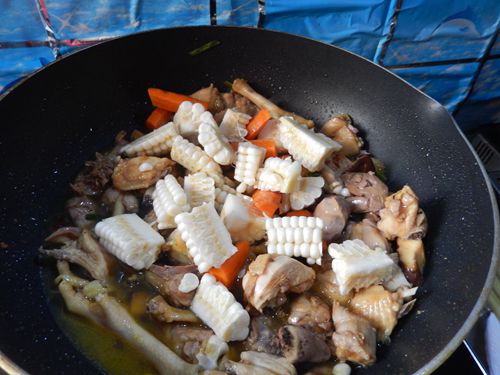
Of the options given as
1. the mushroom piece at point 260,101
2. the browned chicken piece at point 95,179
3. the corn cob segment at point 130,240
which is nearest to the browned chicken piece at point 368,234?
the mushroom piece at point 260,101

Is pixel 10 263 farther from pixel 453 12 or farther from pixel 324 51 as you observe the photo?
pixel 453 12

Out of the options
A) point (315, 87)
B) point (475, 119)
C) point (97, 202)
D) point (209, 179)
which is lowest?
point (475, 119)

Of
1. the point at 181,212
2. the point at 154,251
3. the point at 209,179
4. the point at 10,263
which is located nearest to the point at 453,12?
Result: the point at 209,179

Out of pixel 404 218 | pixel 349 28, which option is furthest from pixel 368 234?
pixel 349 28

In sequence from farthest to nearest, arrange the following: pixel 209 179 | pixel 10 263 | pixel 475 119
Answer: pixel 475 119 < pixel 209 179 < pixel 10 263

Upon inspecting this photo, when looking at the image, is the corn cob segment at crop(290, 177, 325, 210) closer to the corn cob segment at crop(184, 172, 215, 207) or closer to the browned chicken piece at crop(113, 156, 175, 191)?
the corn cob segment at crop(184, 172, 215, 207)

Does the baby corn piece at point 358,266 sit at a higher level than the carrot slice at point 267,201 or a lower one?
lower

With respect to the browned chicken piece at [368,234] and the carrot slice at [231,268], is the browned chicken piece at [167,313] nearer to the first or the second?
the carrot slice at [231,268]

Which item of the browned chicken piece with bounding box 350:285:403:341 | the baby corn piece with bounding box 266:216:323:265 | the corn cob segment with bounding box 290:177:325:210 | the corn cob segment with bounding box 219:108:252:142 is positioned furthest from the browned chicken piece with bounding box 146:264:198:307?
the corn cob segment with bounding box 219:108:252:142
